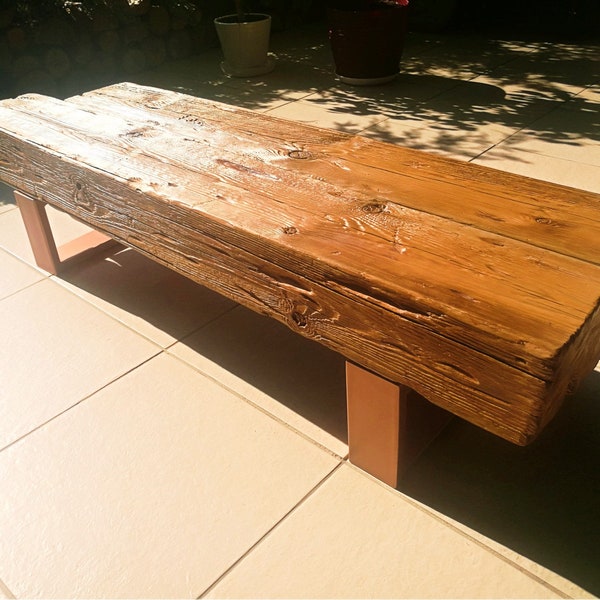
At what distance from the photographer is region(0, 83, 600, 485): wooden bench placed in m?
1.33

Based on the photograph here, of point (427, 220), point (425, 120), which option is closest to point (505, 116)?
point (425, 120)

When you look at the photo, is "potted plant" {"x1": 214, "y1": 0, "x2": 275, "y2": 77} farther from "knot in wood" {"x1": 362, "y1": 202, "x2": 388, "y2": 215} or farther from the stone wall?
"knot in wood" {"x1": 362, "y1": 202, "x2": 388, "y2": 215}

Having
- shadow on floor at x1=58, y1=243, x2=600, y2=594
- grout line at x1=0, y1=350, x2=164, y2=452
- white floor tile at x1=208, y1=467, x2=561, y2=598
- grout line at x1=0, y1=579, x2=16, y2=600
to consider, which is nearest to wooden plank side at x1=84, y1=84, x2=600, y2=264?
shadow on floor at x1=58, y1=243, x2=600, y2=594

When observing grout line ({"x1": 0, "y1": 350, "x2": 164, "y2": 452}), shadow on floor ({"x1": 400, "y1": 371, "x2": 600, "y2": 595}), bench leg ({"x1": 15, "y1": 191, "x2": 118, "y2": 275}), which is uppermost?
bench leg ({"x1": 15, "y1": 191, "x2": 118, "y2": 275})

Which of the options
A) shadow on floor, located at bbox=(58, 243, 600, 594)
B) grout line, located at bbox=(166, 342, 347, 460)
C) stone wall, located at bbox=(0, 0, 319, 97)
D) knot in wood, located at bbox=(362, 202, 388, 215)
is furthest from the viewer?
stone wall, located at bbox=(0, 0, 319, 97)

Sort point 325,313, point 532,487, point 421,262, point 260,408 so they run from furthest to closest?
point 260,408 < point 532,487 < point 325,313 < point 421,262

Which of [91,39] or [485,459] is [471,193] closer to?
[485,459]

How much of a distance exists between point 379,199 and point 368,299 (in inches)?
17.0

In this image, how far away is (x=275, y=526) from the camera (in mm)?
1688

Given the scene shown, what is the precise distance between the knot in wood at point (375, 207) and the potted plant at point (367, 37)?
3.46 metres

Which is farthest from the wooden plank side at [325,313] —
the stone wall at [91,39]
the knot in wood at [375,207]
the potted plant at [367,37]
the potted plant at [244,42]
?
the potted plant at [244,42]

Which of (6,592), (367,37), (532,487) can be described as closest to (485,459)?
(532,487)

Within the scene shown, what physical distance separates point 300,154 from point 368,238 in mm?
631

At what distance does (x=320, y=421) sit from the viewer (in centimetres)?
202
